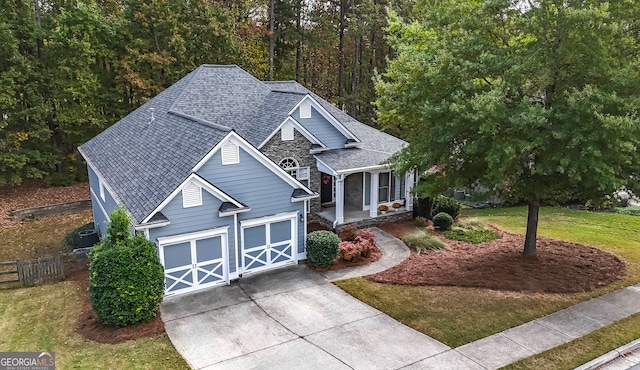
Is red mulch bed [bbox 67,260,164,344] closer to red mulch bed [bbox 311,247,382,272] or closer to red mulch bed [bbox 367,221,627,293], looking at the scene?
red mulch bed [bbox 311,247,382,272]

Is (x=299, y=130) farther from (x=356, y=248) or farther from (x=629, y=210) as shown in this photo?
(x=629, y=210)

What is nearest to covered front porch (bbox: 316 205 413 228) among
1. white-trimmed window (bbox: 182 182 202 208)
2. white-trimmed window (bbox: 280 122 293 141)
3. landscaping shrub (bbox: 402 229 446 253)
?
landscaping shrub (bbox: 402 229 446 253)

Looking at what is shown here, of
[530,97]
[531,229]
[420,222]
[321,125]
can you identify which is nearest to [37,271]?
[321,125]

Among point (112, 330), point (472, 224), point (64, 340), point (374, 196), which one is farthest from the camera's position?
point (472, 224)

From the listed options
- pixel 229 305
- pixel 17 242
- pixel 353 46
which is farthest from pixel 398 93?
pixel 353 46

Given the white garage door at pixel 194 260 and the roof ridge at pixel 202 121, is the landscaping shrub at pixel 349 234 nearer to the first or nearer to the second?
the white garage door at pixel 194 260

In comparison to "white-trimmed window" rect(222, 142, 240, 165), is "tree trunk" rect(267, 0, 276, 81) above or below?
above
